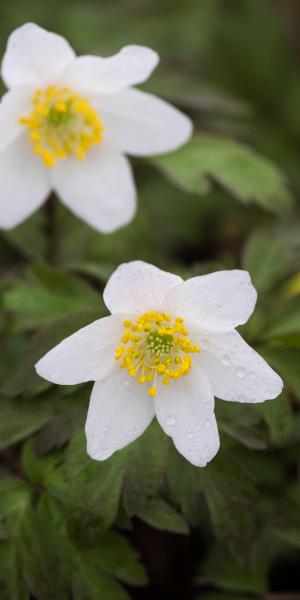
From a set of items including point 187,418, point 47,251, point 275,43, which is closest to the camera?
point 187,418

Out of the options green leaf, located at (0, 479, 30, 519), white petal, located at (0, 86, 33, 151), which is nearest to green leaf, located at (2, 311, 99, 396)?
green leaf, located at (0, 479, 30, 519)

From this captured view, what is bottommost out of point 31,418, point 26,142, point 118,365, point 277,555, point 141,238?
point 277,555

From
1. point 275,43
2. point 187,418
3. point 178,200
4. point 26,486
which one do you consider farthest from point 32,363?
point 275,43

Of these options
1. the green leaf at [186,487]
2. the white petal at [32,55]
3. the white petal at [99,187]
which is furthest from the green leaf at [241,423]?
the white petal at [32,55]

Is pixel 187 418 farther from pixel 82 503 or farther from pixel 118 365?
pixel 82 503

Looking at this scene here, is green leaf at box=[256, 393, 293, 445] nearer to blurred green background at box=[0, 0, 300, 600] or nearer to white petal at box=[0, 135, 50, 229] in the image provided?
blurred green background at box=[0, 0, 300, 600]

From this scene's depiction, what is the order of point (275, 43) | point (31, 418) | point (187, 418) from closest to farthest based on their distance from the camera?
1. point (187, 418)
2. point (31, 418)
3. point (275, 43)

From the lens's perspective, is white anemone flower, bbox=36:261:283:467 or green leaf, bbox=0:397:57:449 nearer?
white anemone flower, bbox=36:261:283:467
